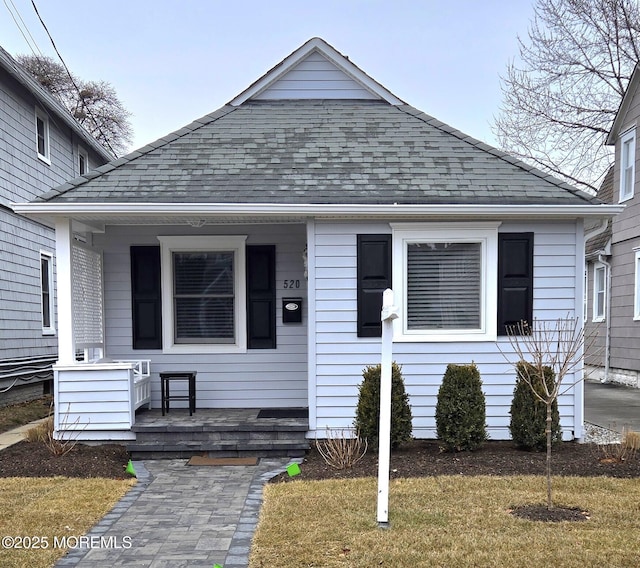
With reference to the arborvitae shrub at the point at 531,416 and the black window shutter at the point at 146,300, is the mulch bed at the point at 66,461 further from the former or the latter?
the arborvitae shrub at the point at 531,416

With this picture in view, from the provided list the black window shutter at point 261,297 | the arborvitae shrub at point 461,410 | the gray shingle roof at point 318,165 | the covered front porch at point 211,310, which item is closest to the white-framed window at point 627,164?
the gray shingle roof at point 318,165

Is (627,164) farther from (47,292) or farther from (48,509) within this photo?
(47,292)

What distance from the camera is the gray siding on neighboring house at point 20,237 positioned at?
9.66 m

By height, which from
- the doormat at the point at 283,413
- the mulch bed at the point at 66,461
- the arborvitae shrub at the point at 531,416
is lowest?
the mulch bed at the point at 66,461

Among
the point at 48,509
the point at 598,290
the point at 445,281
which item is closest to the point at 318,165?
the point at 445,281

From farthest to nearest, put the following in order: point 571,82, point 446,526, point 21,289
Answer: point 571,82
point 21,289
point 446,526

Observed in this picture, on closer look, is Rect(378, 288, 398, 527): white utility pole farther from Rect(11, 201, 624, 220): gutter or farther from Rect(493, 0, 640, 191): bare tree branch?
Rect(493, 0, 640, 191): bare tree branch

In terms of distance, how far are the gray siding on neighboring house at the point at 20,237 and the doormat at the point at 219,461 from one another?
526 centimetres

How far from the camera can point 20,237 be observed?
411 inches

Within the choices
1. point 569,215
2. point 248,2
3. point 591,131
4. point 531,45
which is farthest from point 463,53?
point 569,215

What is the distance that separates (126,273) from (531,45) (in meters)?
15.3

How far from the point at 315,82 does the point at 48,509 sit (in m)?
6.37

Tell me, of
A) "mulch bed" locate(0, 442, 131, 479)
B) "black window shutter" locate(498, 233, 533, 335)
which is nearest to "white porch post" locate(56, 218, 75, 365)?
"mulch bed" locate(0, 442, 131, 479)

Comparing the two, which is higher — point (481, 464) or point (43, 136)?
point (43, 136)
